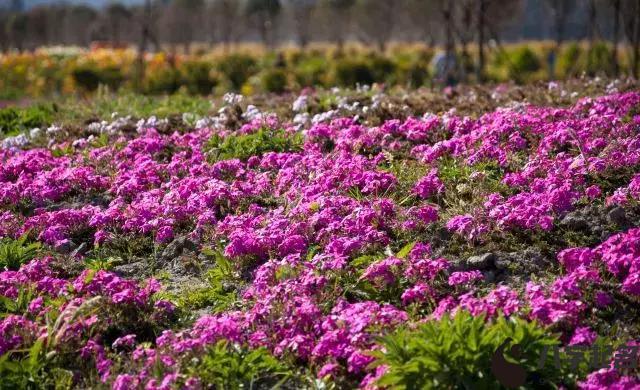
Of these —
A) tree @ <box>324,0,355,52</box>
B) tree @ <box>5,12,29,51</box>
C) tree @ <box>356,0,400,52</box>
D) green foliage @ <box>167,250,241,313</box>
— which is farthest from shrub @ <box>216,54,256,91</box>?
tree @ <box>5,12,29,51</box>

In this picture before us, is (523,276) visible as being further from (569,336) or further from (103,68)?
(103,68)

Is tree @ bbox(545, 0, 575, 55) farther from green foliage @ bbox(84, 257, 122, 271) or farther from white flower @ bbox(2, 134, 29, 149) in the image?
green foliage @ bbox(84, 257, 122, 271)

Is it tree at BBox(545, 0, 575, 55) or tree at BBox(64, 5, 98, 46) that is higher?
tree at BBox(64, 5, 98, 46)

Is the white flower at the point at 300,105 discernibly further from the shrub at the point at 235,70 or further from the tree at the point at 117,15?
the tree at the point at 117,15

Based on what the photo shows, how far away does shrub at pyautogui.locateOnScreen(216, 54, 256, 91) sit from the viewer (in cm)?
2331

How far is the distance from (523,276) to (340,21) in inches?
2079

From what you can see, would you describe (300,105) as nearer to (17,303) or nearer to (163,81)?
(17,303)

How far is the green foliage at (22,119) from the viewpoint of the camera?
37.9 ft

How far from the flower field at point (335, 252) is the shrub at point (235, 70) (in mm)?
14112

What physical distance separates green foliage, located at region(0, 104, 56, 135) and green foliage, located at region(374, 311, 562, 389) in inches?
333

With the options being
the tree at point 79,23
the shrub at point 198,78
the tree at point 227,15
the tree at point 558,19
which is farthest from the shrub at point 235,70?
the tree at point 79,23

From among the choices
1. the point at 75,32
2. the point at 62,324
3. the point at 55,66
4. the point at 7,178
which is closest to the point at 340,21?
the point at 75,32

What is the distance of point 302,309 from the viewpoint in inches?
198

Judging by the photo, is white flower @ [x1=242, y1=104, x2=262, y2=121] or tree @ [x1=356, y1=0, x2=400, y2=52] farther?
tree @ [x1=356, y1=0, x2=400, y2=52]
